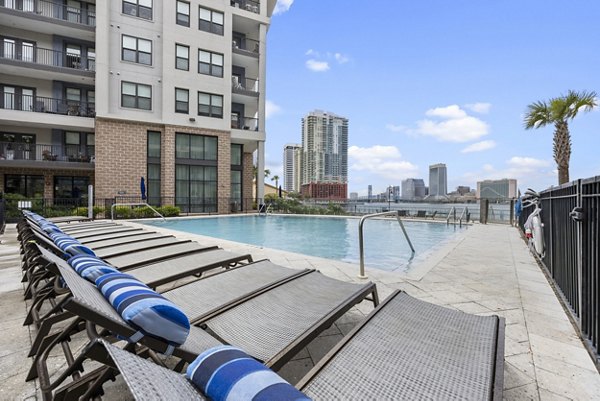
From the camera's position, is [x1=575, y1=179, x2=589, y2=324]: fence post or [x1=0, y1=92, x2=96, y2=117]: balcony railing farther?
[x1=0, y1=92, x2=96, y2=117]: balcony railing

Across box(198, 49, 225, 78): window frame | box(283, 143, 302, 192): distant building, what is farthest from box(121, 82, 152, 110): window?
box(283, 143, 302, 192): distant building

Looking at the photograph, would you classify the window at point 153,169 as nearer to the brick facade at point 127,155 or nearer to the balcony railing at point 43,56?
the brick facade at point 127,155

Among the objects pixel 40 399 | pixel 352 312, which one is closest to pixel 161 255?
pixel 40 399

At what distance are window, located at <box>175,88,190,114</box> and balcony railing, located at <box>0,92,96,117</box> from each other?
169 inches

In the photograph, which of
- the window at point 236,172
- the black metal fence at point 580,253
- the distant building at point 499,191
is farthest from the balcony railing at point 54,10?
the distant building at point 499,191

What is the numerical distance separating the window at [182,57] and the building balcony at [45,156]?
7.08 meters

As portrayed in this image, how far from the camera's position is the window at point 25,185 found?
1536 centimetres

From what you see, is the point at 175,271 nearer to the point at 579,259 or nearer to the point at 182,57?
the point at 579,259

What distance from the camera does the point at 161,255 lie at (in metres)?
3.29

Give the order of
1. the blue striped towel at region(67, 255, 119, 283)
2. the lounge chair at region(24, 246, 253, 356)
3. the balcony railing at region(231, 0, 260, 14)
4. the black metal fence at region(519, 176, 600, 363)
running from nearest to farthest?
the blue striped towel at region(67, 255, 119, 283) < the black metal fence at region(519, 176, 600, 363) < the lounge chair at region(24, 246, 253, 356) < the balcony railing at region(231, 0, 260, 14)

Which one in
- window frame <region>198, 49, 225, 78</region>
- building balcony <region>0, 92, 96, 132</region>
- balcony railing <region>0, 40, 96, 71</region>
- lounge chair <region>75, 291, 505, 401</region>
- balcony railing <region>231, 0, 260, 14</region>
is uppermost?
balcony railing <region>231, 0, 260, 14</region>

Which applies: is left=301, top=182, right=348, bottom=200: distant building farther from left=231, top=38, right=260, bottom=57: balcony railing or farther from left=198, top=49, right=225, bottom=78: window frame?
left=198, top=49, right=225, bottom=78: window frame

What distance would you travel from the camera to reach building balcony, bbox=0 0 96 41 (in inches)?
553

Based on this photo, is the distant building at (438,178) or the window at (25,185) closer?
the window at (25,185)
